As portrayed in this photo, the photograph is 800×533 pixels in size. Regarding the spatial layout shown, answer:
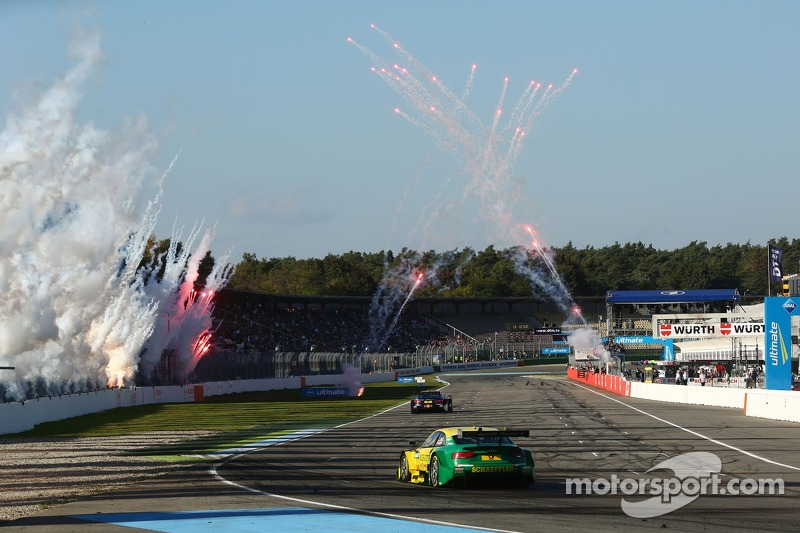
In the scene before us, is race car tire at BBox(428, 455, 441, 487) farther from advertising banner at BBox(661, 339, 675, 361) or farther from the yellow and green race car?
advertising banner at BBox(661, 339, 675, 361)

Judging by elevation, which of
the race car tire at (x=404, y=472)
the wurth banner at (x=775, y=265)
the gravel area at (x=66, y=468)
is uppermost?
the wurth banner at (x=775, y=265)

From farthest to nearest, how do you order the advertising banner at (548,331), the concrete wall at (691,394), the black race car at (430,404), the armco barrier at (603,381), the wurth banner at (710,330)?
the advertising banner at (548,331) → the wurth banner at (710,330) → the armco barrier at (603,381) → the concrete wall at (691,394) → the black race car at (430,404)

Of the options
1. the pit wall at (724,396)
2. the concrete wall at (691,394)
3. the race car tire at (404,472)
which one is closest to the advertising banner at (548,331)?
the pit wall at (724,396)

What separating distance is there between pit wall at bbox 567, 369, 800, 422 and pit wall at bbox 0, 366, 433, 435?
22.4 metres

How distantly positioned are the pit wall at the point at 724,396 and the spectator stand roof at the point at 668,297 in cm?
3566

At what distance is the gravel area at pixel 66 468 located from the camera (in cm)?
1881

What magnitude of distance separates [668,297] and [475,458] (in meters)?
99.5

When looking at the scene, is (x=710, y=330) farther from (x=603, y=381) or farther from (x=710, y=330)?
(x=603, y=381)

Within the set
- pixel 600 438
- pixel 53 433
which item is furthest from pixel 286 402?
pixel 600 438

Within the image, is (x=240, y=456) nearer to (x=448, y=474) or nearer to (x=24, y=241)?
(x=448, y=474)

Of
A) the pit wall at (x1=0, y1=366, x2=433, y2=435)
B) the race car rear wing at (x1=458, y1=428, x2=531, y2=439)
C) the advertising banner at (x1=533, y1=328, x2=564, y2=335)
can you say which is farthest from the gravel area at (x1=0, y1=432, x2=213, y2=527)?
the advertising banner at (x1=533, y1=328, x2=564, y2=335)

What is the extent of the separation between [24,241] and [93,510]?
120 feet

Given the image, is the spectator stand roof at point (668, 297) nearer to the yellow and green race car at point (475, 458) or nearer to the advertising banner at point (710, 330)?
the advertising banner at point (710, 330)

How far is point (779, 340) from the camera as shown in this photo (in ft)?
135
